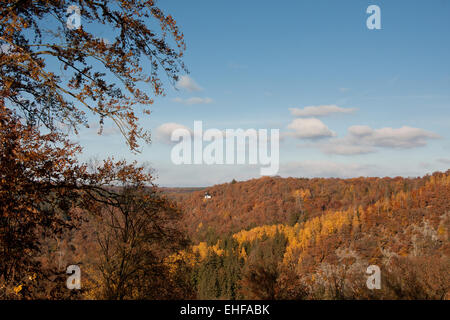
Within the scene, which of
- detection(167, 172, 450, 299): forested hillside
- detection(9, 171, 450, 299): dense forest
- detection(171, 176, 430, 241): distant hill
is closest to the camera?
detection(9, 171, 450, 299): dense forest

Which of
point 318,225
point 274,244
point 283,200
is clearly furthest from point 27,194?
point 283,200

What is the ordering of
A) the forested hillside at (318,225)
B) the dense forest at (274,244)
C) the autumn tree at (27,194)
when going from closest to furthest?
1. the autumn tree at (27,194)
2. the dense forest at (274,244)
3. the forested hillside at (318,225)

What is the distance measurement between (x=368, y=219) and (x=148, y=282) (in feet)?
428

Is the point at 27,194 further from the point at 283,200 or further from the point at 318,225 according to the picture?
the point at 283,200

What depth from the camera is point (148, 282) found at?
33.1 ft

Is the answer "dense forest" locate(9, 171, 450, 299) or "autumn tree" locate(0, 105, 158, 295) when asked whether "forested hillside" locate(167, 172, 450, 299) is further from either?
"autumn tree" locate(0, 105, 158, 295)

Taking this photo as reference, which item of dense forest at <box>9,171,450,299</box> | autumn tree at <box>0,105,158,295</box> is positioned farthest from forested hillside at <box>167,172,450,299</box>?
autumn tree at <box>0,105,158,295</box>

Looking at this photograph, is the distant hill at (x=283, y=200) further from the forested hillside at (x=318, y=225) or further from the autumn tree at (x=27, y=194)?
the autumn tree at (x=27, y=194)

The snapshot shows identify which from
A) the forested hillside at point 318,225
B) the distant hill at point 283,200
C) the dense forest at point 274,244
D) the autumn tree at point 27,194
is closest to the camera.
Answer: the autumn tree at point 27,194

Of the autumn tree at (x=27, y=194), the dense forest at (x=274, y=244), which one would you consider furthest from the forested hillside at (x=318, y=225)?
the autumn tree at (x=27, y=194)

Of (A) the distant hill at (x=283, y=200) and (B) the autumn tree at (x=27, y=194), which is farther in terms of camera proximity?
(A) the distant hill at (x=283, y=200)

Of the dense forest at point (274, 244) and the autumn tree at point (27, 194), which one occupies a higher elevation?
the autumn tree at point (27, 194)

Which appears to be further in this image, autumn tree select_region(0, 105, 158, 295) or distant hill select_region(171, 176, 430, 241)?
distant hill select_region(171, 176, 430, 241)

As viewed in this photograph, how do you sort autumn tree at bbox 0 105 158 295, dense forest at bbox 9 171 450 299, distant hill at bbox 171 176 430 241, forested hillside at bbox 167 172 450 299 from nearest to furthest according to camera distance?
autumn tree at bbox 0 105 158 295 → dense forest at bbox 9 171 450 299 → forested hillside at bbox 167 172 450 299 → distant hill at bbox 171 176 430 241
